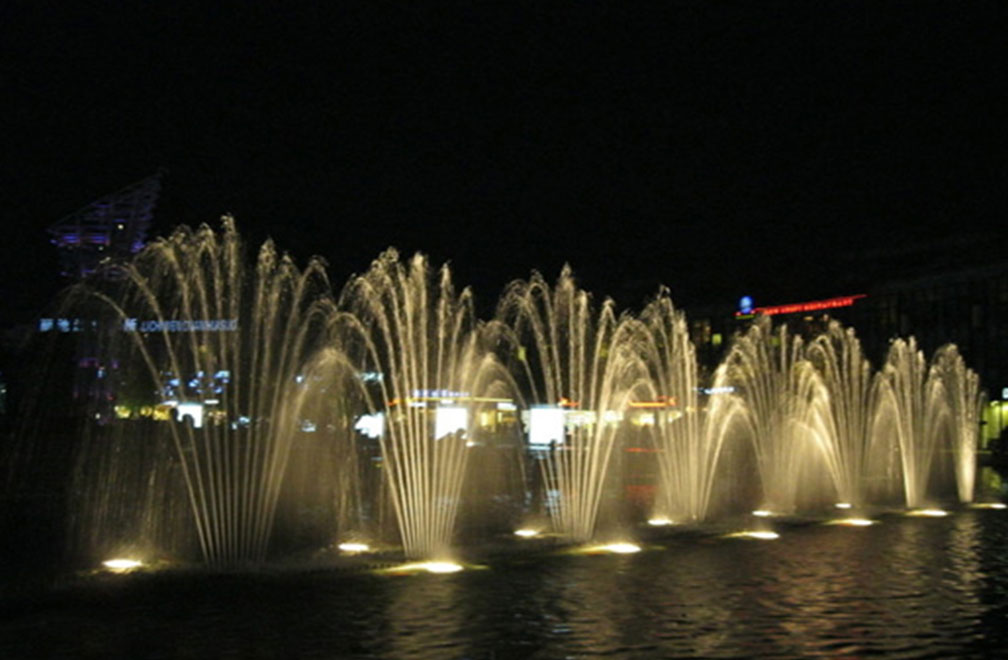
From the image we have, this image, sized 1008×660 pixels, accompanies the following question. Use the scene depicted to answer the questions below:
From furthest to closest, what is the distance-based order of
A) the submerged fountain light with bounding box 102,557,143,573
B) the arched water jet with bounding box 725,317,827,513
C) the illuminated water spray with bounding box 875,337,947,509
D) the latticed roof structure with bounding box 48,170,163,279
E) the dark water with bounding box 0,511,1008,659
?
the latticed roof structure with bounding box 48,170,163,279
the illuminated water spray with bounding box 875,337,947,509
the arched water jet with bounding box 725,317,827,513
the submerged fountain light with bounding box 102,557,143,573
the dark water with bounding box 0,511,1008,659

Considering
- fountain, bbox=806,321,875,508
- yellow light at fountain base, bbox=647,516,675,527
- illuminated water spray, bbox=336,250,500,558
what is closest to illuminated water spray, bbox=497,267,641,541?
yellow light at fountain base, bbox=647,516,675,527

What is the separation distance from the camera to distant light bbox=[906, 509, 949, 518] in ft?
73.7

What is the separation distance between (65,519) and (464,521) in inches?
289

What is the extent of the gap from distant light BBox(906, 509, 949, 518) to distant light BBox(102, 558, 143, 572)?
15.0 meters

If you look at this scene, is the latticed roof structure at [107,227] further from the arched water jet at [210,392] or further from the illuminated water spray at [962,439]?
the illuminated water spray at [962,439]

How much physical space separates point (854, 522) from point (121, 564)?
12.9 meters

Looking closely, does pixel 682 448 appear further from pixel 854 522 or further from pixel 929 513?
pixel 854 522

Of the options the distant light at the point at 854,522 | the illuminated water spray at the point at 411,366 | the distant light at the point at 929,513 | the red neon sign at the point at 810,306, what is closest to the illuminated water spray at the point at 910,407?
the distant light at the point at 929,513

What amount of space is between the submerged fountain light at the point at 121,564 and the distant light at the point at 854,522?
40.1ft

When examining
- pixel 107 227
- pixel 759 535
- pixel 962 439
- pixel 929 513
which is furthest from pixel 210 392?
pixel 107 227

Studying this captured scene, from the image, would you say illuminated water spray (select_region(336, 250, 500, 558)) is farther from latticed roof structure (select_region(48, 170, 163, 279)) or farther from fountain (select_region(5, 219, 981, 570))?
A: latticed roof structure (select_region(48, 170, 163, 279))

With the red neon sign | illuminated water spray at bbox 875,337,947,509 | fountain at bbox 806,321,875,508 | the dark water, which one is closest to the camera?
the dark water

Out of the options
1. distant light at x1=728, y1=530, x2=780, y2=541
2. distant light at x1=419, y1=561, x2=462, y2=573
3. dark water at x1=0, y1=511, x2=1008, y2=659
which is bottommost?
dark water at x1=0, y1=511, x2=1008, y2=659

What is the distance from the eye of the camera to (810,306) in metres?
A: 94.8
